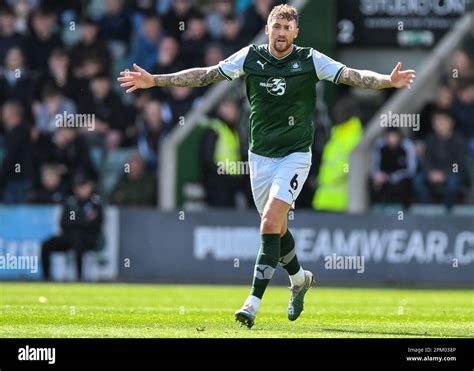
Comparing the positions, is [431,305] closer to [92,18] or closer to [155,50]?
[155,50]

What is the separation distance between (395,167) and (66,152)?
580 cm

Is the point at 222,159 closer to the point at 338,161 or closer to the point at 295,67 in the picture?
the point at 338,161

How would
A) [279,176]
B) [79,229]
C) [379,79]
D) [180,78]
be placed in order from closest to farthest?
[379,79] < [279,176] < [180,78] < [79,229]

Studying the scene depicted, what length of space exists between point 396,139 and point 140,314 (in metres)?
9.79

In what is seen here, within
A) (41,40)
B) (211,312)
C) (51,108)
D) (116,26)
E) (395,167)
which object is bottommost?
(211,312)

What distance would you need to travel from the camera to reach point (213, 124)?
24.1 meters

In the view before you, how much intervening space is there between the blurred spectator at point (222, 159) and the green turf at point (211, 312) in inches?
121

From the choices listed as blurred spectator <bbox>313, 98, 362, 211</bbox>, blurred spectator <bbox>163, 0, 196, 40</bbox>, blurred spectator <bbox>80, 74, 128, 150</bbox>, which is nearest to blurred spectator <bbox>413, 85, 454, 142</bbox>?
blurred spectator <bbox>313, 98, 362, 211</bbox>

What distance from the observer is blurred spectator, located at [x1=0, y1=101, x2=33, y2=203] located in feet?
79.2

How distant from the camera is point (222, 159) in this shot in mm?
23766

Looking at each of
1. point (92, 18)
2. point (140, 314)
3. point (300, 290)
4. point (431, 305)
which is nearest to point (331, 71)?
point (300, 290)

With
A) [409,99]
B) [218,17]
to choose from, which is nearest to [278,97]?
[409,99]

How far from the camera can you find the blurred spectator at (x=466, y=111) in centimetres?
2361

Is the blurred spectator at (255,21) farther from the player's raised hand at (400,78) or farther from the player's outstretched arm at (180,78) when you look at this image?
the player's raised hand at (400,78)
